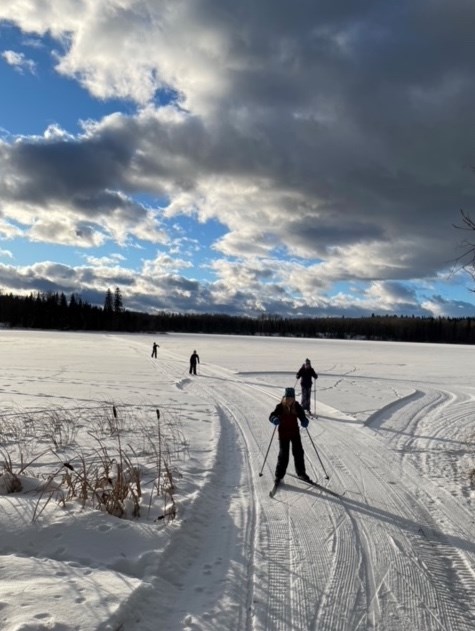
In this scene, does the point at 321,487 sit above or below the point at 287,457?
below

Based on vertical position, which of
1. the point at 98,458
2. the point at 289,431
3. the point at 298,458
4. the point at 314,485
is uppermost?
the point at 289,431

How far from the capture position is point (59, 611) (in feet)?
10.4

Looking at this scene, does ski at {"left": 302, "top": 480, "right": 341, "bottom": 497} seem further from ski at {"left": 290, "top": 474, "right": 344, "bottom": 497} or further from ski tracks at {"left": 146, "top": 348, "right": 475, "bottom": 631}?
ski tracks at {"left": 146, "top": 348, "right": 475, "bottom": 631}

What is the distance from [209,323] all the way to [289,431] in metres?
158

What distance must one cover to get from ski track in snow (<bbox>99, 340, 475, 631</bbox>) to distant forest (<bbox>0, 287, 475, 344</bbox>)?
122 metres

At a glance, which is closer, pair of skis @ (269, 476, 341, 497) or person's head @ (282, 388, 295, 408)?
pair of skis @ (269, 476, 341, 497)

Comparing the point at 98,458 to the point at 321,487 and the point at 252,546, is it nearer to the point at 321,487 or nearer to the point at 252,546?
the point at 321,487

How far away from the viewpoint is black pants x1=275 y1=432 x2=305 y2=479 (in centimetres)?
696

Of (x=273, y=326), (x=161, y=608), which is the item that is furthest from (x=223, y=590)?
(x=273, y=326)

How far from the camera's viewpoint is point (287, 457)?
7.05 meters

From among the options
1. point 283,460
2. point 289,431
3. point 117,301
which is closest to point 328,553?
point 283,460

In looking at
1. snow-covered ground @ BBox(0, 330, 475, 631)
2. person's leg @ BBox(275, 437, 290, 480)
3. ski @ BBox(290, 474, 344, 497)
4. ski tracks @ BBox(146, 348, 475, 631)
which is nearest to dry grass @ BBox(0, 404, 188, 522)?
snow-covered ground @ BBox(0, 330, 475, 631)

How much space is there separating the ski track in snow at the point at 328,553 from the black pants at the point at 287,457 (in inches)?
8.5

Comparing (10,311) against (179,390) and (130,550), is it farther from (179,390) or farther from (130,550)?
(130,550)
